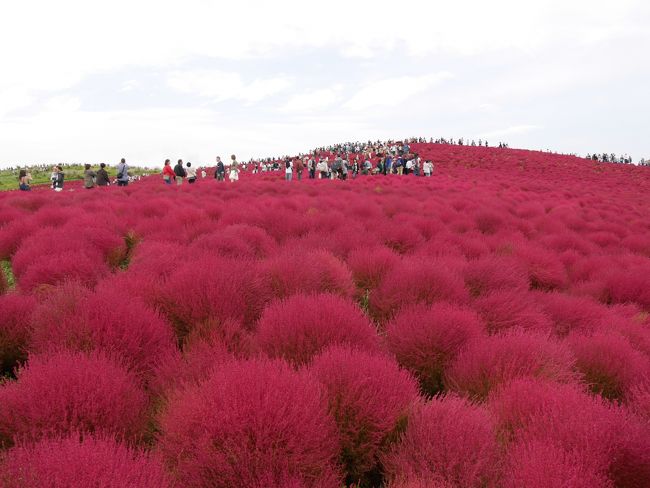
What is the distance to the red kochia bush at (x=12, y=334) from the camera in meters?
2.93

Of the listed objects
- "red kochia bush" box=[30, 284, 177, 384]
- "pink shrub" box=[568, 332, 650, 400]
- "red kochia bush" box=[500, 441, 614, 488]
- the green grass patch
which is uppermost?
"red kochia bush" box=[30, 284, 177, 384]

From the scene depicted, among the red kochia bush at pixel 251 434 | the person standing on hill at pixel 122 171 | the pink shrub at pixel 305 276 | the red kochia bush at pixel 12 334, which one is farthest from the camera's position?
the person standing on hill at pixel 122 171

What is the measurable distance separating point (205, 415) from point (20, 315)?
88.4 inches

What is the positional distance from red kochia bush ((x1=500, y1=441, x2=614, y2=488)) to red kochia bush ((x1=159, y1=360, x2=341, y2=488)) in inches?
28.2

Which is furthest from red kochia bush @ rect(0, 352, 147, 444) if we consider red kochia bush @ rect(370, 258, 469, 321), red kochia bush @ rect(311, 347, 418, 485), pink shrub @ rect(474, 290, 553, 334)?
pink shrub @ rect(474, 290, 553, 334)

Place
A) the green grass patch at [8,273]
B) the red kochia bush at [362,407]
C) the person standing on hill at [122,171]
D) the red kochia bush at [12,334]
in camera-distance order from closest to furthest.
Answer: the red kochia bush at [362,407]
the red kochia bush at [12,334]
the green grass patch at [8,273]
the person standing on hill at [122,171]

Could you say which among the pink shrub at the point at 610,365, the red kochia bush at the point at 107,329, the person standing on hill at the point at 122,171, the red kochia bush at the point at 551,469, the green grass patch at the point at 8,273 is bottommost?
the pink shrub at the point at 610,365

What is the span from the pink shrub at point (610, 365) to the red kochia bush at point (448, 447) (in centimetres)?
131

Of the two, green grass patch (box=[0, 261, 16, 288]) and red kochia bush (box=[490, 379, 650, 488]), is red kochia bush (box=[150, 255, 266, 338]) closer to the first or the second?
red kochia bush (box=[490, 379, 650, 488])

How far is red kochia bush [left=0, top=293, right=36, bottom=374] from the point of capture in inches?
115

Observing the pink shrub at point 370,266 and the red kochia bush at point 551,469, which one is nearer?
the red kochia bush at point 551,469

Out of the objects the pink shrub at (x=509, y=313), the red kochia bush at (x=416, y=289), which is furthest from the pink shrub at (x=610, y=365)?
the red kochia bush at (x=416, y=289)

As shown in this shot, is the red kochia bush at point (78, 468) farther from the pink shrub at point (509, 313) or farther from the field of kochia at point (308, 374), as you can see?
the pink shrub at point (509, 313)

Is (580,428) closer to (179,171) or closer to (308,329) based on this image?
(308,329)
